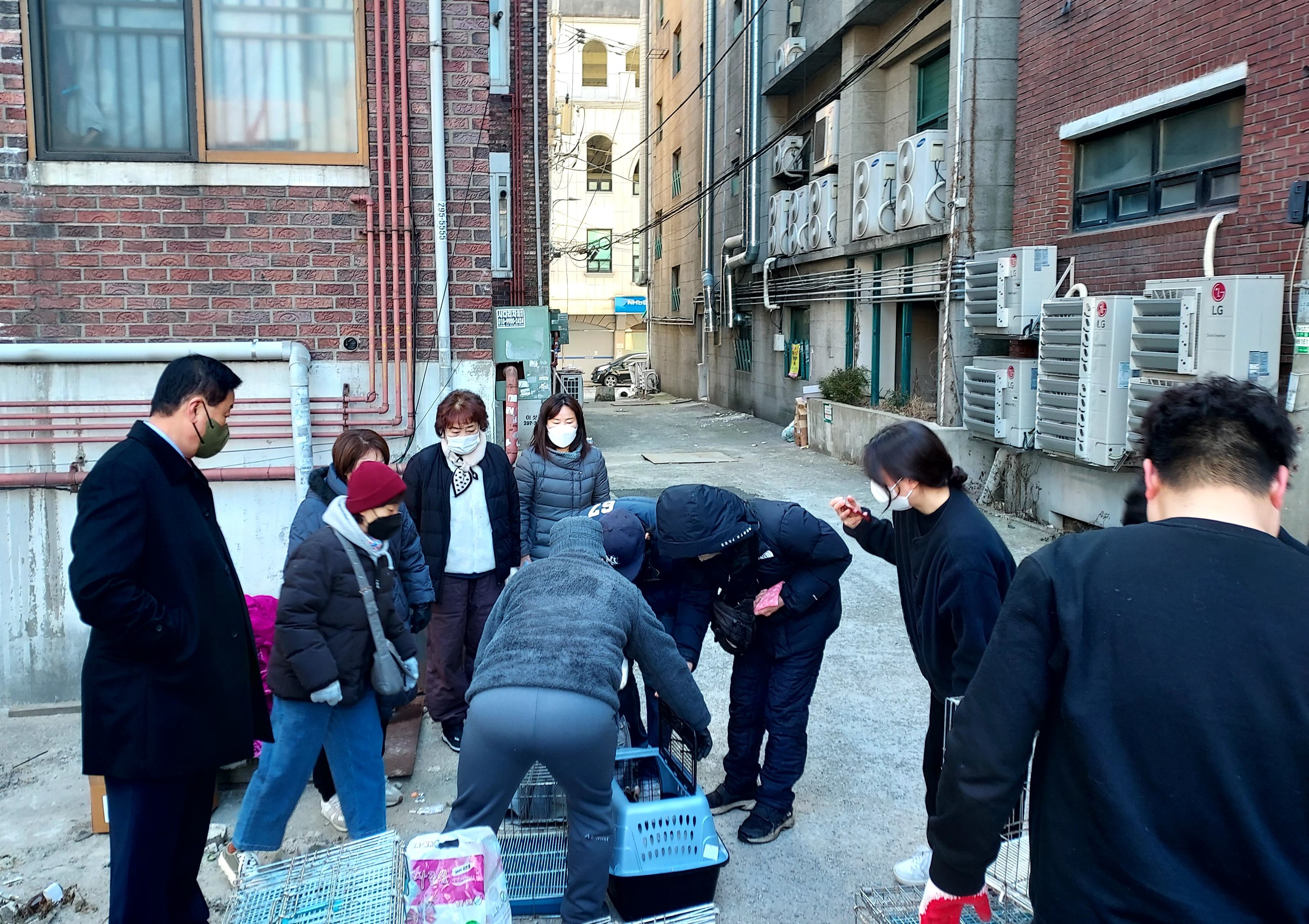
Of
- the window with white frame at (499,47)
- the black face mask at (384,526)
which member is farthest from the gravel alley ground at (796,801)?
the window with white frame at (499,47)

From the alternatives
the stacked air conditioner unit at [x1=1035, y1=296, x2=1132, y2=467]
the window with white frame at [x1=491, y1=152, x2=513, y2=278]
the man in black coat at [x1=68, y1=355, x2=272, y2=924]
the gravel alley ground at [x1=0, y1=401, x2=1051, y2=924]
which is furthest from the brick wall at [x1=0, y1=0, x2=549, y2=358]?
the stacked air conditioner unit at [x1=1035, y1=296, x2=1132, y2=467]

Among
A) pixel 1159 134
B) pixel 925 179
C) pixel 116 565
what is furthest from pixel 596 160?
pixel 116 565

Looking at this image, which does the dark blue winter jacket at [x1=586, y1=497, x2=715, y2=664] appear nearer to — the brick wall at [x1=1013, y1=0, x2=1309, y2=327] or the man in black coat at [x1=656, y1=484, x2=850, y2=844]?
the man in black coat at [x1=656, y1=484, x2=850, y2=844]

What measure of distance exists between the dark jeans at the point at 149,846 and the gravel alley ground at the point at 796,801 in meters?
0.68

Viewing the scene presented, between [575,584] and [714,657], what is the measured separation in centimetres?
334

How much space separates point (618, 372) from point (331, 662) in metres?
27.5

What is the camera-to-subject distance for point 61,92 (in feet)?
17.8

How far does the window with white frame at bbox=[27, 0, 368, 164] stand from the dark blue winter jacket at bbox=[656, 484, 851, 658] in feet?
11.0

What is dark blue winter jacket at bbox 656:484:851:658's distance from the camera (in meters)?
3.64

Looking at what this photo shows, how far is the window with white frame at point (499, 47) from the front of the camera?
6188 millimetres

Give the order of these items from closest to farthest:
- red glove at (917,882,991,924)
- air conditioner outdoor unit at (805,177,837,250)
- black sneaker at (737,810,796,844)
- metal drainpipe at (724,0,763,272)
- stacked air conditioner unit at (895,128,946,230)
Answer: red glove at (917,882,991,924) < black sneaker at (737,810,796,844) < stacked air conditioner unit at (895,128,946,230) < air conditioner outdoor unit at (805,177,837,250) < metal drainpipe at (724,0,763,272)

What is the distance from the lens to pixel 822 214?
15.6m

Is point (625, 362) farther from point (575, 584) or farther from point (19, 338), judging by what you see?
point (575, 584)

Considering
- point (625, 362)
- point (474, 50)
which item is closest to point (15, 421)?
point (474, 50)
